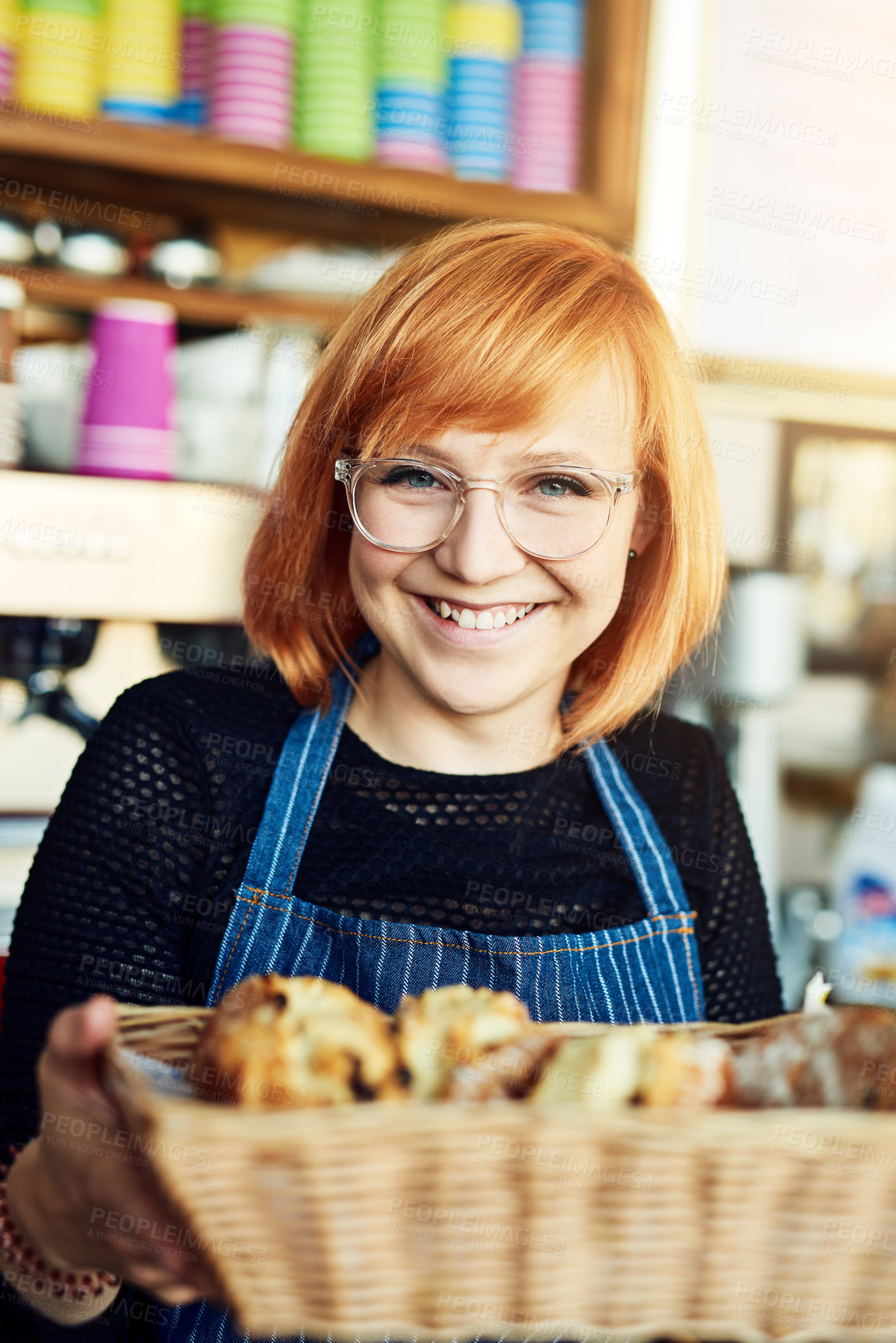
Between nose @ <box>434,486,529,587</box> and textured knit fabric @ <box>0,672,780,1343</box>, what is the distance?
24 cm

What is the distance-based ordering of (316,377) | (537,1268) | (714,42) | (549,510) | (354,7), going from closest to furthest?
(537,1268)
(549,510)
(316,377)
(354,7)
(714,42)

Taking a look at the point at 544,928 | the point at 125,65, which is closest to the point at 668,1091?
the point at 544,928

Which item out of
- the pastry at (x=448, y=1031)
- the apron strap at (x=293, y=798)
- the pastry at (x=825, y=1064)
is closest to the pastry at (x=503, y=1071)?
the pastry at (x=448, y=1031)

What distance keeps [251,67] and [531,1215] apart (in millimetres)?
1658

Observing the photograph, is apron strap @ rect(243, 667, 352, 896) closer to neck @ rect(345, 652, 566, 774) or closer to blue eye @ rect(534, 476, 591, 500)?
neck @ rect(345, 652, 566, 774)

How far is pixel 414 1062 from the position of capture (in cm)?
63

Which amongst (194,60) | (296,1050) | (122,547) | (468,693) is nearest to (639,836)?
(468,693)

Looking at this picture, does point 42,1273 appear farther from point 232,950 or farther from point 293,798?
point 293,798

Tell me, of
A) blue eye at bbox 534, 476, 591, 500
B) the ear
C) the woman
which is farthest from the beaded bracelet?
the ear

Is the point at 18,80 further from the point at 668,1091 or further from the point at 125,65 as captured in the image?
the point at 668,1091

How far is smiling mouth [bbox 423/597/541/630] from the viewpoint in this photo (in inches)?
40.3

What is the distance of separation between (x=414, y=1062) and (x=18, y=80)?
1.57 m

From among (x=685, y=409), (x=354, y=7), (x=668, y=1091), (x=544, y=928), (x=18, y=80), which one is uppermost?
(x=354, y=7)

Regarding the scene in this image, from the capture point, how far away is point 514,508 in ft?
3.26
